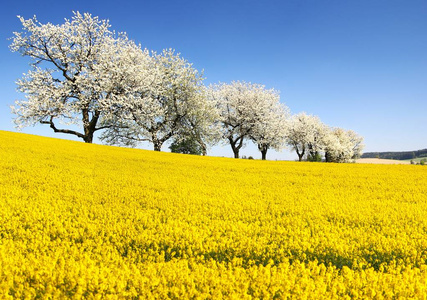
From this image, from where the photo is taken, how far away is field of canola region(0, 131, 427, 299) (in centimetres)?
440

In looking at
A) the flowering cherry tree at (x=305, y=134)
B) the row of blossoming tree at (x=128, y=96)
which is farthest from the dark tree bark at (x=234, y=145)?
the flowering cherry tree at (x=305, y=134)

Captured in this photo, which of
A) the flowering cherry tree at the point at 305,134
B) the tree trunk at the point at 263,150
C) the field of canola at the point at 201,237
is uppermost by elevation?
the flowering cherry tree at the point at 305,134

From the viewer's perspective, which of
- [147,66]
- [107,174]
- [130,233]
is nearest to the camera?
[130,233]

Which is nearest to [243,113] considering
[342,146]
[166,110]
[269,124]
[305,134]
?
[269,124]

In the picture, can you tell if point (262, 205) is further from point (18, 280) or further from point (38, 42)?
point (38, 42)

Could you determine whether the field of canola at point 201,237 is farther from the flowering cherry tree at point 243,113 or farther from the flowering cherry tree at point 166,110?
the flowering cherry tree at point 243,113

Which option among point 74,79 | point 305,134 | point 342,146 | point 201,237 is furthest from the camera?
point 342,146

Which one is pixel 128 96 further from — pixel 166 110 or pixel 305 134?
pixel 305 134

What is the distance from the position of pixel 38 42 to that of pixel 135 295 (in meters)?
38.7

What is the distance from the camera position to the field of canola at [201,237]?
440 cm

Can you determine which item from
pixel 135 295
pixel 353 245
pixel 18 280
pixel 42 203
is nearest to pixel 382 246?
pixel 353 245

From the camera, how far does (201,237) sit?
22.3ft

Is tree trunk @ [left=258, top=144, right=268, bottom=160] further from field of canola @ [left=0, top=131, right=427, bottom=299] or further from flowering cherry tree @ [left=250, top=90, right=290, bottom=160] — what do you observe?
field of canola @ [left=0, top=131, right=427, bottom=299]

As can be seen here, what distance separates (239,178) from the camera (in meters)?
16.3
